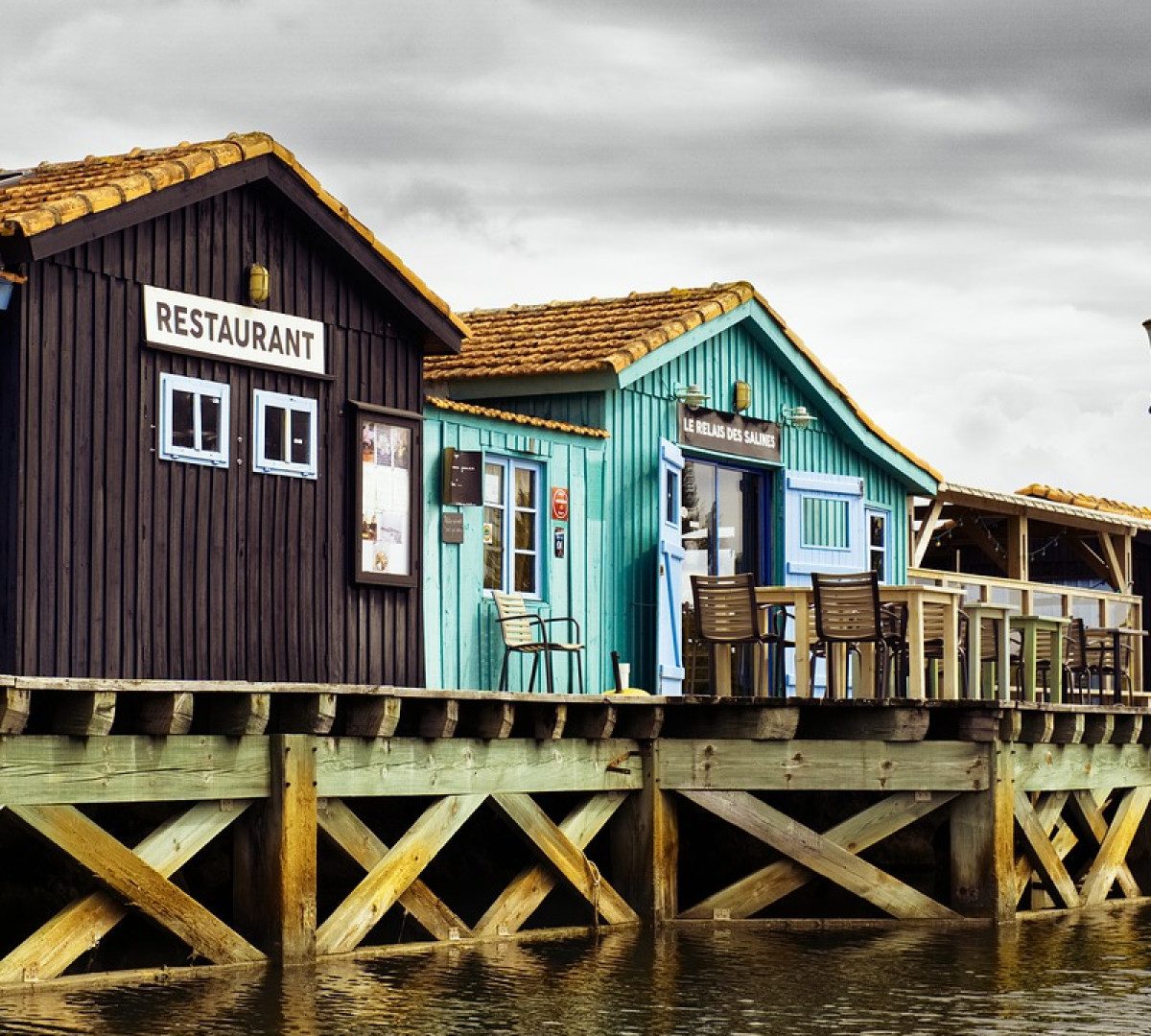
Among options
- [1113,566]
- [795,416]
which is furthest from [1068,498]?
[795,416]

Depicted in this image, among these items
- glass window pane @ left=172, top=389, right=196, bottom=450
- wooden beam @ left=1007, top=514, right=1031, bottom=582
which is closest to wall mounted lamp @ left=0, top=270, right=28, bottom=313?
glass window pane @ left=172, top=389, right=196, bottom=450

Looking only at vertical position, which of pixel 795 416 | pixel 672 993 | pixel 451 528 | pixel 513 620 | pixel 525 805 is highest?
pixel 795 416

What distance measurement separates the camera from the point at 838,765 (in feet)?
50.2

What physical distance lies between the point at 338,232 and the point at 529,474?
9.73 ft

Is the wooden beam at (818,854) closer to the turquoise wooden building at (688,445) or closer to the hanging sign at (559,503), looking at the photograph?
the turquoise wooden building at (688,445)

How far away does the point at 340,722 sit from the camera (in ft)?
43.3

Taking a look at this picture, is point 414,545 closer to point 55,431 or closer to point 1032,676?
point 55,431

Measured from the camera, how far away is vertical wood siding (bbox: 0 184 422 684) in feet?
42.2

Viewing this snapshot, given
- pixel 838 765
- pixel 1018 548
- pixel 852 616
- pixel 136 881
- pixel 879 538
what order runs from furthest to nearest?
pixel 1018 548, pixel 879 538, pixel 852 616, pixel 838 765, pixel 136 881

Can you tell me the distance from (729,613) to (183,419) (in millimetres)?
4486

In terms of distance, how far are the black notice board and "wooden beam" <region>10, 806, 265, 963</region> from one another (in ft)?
14.8

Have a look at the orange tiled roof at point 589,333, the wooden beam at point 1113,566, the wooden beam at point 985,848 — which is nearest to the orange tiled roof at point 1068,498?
the wooden beam at point 1113,566

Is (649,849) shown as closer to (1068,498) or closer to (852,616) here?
(852,616)

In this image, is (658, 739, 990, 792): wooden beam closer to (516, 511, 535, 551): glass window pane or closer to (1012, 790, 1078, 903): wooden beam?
(1012, 790, 1078, 903): wooden beam
